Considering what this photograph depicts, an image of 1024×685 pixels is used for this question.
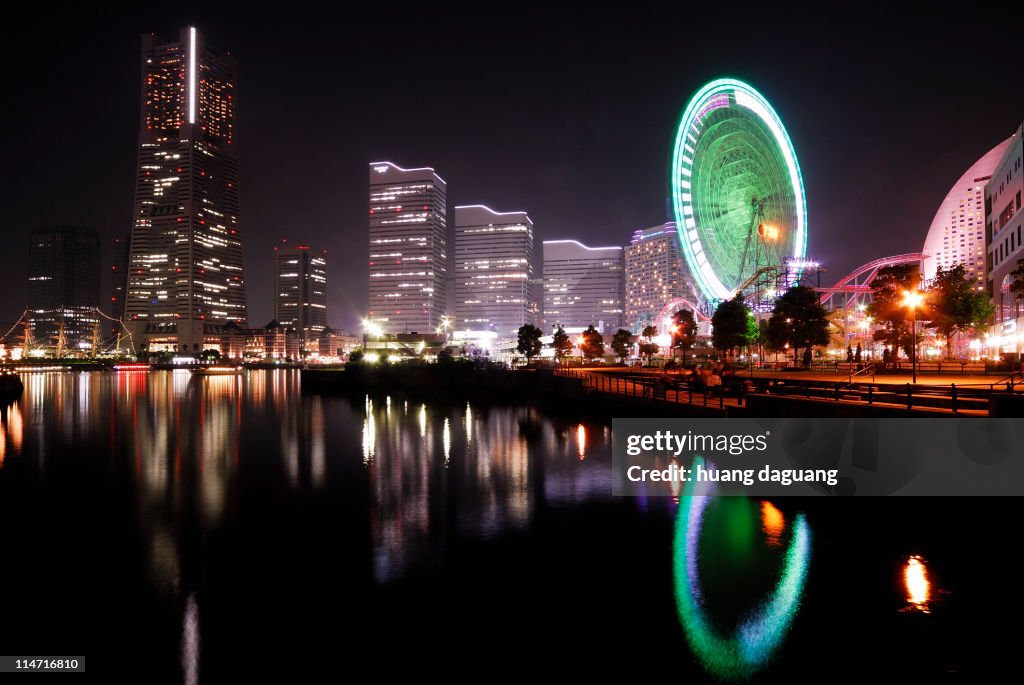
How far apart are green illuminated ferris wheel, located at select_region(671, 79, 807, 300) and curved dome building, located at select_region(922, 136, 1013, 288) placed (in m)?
97.7

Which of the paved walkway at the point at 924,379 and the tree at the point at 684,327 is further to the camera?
the tree at the point at 684,327

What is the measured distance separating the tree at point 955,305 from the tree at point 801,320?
11.4 m

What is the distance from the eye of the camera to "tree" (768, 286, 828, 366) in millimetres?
62438

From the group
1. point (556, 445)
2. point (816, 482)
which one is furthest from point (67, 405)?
point (816, 482)

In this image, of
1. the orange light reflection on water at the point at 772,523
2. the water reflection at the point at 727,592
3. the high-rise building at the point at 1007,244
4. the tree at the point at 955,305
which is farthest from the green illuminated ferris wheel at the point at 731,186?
the water reflection at the point at 727,592

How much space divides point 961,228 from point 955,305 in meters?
130

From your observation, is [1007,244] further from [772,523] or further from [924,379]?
[772,523]

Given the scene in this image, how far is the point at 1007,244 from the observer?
51.0 m

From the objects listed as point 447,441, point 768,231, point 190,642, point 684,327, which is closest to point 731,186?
point 768,231

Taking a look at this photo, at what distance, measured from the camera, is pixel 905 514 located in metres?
14.7

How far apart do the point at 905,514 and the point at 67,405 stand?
55.5 meters

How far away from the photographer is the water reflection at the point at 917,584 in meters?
9.71

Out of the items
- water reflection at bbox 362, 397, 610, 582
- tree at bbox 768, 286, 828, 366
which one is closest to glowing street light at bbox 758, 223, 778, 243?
tree at bbox 768, 286, 828, 366

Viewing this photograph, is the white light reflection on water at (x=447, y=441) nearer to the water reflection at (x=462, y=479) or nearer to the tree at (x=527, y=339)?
the water reflection at (x=462, y=479)
